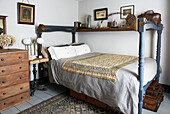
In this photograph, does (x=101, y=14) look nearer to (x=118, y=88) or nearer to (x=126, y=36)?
(x=126, y=36)

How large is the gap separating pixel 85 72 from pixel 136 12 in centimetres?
205

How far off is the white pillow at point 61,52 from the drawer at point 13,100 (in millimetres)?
962

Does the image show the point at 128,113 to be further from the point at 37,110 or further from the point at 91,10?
the point at 91,10

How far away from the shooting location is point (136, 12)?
335 centimetres

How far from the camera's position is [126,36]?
139 inches

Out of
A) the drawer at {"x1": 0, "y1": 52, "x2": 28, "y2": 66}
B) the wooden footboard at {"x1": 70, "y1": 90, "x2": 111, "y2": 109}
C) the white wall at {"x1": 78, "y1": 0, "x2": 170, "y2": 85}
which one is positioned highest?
the white wall at {"x1": 78, "y1": 0, "x2": 170, "y2": 85}

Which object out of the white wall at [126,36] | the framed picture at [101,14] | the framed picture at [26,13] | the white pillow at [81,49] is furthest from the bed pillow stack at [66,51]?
the framed picture at [101,14]

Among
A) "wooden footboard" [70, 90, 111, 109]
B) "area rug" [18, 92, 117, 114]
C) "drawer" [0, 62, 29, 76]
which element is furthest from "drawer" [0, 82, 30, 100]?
"wooden footboard" [70, 90, 111, 109]

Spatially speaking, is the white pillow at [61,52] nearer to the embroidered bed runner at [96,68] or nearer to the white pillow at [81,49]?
the white pillow at [81,49]

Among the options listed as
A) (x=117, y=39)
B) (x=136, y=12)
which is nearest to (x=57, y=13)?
(x=117, y=39)

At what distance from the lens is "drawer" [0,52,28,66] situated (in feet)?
7.50

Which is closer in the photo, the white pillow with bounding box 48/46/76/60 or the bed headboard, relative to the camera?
the white pillow with bounding box 48/46/76/60

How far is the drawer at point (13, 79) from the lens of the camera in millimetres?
2314

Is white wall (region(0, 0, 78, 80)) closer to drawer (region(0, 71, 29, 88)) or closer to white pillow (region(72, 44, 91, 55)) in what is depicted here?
white pillow (region(72, 44, 91, 55))
